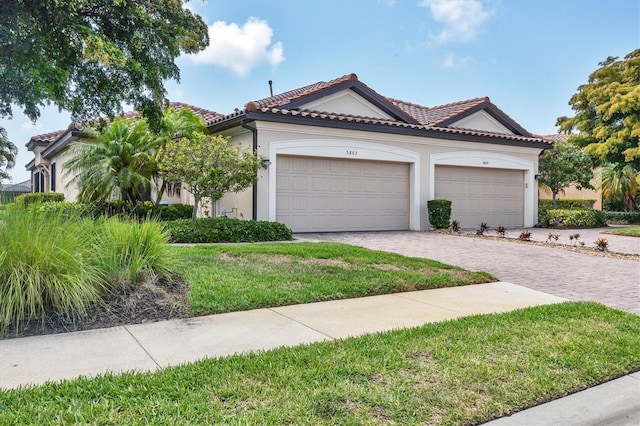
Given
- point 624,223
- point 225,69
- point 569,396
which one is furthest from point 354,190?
point 624,223

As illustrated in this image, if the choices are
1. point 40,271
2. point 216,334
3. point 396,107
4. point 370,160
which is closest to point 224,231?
point 370,160

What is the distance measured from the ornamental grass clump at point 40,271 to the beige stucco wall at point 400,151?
342 inches

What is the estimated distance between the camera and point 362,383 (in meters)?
3.42

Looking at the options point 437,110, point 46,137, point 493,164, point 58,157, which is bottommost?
point 493,164

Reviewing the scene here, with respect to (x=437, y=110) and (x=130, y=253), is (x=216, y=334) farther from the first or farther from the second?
(x=437, y=110)

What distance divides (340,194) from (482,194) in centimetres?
668

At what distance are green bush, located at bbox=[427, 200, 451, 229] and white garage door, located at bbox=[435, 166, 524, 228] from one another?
3.54 feet

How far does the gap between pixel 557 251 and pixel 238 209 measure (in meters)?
9.26

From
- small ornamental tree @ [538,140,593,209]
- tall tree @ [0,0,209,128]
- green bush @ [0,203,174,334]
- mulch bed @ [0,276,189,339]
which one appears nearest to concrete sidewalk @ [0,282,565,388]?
mulch bed @ [0,276,189,339]

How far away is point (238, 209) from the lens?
15.2 m

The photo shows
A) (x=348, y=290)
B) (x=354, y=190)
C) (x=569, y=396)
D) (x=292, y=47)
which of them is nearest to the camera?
(x=569, y=396)

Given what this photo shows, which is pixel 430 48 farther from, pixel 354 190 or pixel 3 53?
pixel 3 53

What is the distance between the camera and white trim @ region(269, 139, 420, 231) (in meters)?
14.2

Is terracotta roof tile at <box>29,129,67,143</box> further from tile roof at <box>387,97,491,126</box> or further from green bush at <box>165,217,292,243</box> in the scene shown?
tile roof at <box>387,97,491,126</box>
